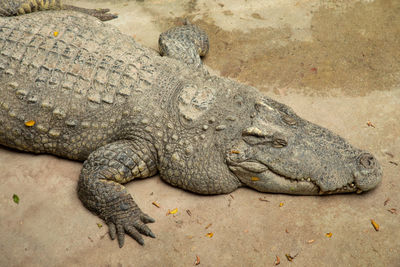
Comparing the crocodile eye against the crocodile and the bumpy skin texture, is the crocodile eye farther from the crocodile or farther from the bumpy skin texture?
the bumpy skin texture

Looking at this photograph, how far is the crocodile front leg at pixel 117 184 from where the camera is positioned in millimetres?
3547

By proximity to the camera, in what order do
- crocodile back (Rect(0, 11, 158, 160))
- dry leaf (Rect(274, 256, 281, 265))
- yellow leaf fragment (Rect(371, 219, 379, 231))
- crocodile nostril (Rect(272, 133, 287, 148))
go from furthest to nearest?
crocodile back (Rect(0, 11, 158, 160)) < crocodile nostril (Rect(272, 133, 287, 148)) < yellow leaf fragment (Rect(371, 219, 379, 231)) < dry leaf (Rect(274, 256, 281, 265))

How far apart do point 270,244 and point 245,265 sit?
301 millimetres

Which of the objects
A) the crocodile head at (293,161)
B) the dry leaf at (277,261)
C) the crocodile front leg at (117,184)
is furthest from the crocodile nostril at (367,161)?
the crocodile front leg at (117,184)

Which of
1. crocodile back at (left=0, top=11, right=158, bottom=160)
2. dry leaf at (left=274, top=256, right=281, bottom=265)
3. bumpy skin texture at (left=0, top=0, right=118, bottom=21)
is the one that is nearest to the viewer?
dry leaf at (left=274, top=256, right=281, bottom=265)

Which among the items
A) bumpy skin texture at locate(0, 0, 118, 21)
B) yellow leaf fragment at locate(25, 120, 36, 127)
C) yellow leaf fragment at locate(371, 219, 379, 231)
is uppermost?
bumpy skin texture at locate(0, 0, 118, 21)

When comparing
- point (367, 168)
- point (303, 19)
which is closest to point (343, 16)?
point (303, 19)

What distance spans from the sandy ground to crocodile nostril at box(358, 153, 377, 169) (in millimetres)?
309

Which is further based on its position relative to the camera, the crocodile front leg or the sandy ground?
the crocodile front leg

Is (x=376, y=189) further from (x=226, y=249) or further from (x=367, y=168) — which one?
(x=226, y=249)

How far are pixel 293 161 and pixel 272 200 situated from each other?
0.46m

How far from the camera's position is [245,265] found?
3.27 m

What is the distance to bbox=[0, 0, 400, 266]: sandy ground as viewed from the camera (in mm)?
3348

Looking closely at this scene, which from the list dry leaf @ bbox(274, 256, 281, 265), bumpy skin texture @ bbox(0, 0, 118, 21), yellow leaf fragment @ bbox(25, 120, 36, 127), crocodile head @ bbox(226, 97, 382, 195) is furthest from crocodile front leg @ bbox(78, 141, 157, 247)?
bumpy skin texture @ bbox(0, 0, 118, 21)
